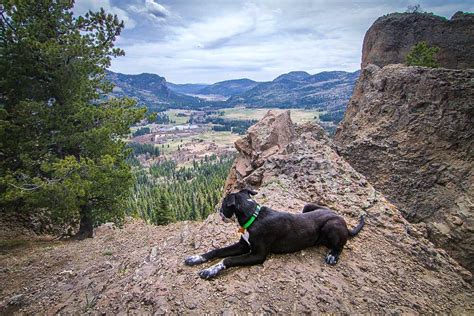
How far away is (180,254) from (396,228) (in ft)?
17.2

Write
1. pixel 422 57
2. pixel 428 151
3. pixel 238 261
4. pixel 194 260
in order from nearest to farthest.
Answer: pixel 238 261, pixel 194 260, pixel 428 151, pixel 422 57

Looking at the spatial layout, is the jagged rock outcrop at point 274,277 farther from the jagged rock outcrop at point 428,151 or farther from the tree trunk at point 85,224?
the tree trunk at point 85,224

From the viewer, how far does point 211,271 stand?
480 cm

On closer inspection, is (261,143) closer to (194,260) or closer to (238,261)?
(194,260)

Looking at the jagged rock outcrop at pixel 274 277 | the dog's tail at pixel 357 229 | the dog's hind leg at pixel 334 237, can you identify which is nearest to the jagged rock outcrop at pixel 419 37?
the jagged rock outcrop at pixel 274 277

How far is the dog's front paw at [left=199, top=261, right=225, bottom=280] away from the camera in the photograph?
477cm

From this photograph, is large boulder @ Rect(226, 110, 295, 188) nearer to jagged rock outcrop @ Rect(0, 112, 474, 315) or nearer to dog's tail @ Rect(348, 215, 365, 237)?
jagged rock outcrop @ Rect(0, 112, 474, 315)

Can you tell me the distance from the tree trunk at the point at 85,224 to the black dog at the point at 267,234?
888 centimetres

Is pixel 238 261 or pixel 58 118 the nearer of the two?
pixel 238 261

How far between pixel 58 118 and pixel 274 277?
33.8ft

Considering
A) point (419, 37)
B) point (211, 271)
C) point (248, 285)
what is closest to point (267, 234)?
point (248, 285)

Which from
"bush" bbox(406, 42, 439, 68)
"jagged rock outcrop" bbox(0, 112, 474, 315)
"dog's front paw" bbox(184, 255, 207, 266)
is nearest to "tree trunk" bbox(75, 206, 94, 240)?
"jagged rock outcrop" bbox(0, 112, 474, 315)

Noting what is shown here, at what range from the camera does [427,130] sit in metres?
10.2

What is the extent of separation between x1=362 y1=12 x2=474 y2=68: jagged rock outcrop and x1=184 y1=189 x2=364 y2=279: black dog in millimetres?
40740
